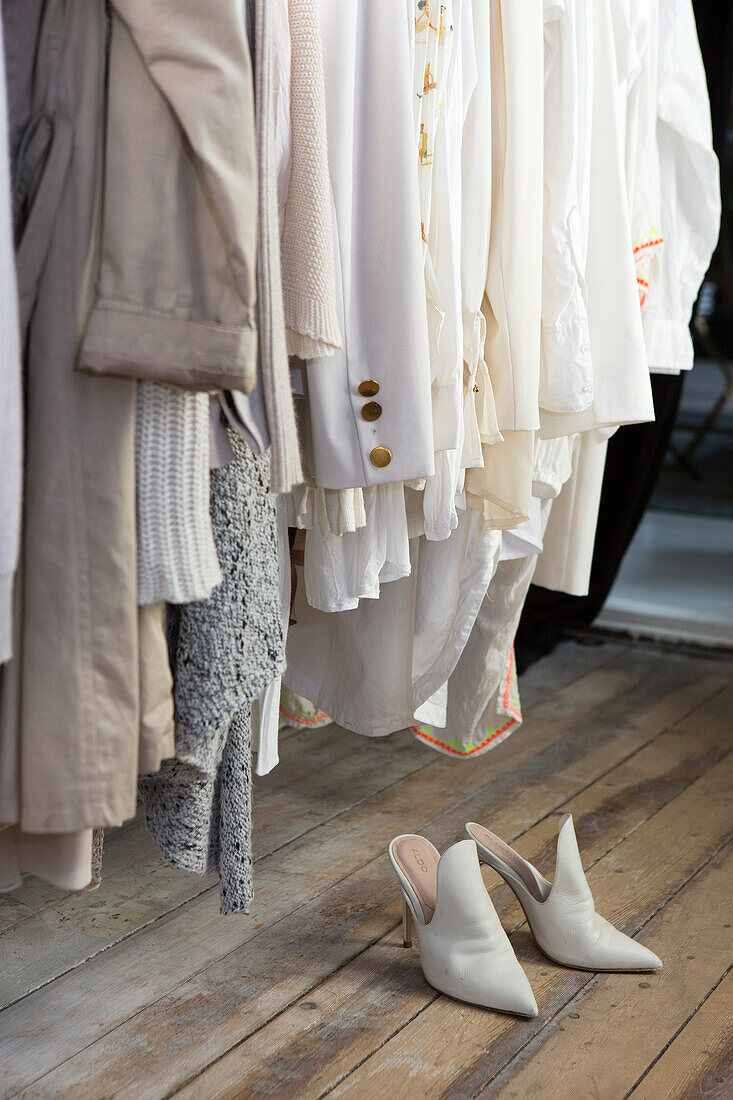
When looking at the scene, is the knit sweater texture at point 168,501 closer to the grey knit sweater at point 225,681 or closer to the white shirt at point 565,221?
the grey knit sweater at point 225,681

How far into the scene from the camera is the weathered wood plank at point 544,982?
129 cm

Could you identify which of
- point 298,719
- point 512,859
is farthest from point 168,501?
point 298,719

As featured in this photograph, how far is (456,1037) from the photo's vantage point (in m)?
1.38

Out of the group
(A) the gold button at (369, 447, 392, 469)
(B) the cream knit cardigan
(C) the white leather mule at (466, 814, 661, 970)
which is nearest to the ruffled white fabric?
(A) the gold button at (369, 447, 392, 469)

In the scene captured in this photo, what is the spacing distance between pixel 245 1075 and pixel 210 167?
1.03 m

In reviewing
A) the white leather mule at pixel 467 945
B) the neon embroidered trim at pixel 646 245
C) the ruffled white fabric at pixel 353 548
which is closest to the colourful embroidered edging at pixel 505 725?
the white leather mule at pixel 467 945

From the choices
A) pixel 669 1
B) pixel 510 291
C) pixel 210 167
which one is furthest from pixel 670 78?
pixel 210 167

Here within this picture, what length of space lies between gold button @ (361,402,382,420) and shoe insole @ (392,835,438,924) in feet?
2.39

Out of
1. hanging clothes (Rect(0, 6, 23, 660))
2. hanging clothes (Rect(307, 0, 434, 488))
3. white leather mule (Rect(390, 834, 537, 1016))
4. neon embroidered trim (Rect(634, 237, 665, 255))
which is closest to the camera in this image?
hanging clothes (Rect(0, 6, 23, 660))

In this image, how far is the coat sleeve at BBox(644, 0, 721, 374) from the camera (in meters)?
1.91

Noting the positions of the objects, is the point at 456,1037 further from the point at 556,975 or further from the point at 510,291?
the point at 510,291

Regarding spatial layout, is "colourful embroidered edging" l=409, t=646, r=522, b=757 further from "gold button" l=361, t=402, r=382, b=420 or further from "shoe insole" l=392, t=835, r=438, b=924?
"gold button" l=361, t=402, r=382, b=420

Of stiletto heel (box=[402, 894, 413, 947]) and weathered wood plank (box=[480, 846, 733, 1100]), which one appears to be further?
stiletto heel (box=[402, 894, 413, 947])

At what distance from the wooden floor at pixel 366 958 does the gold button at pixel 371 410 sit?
0.79m
